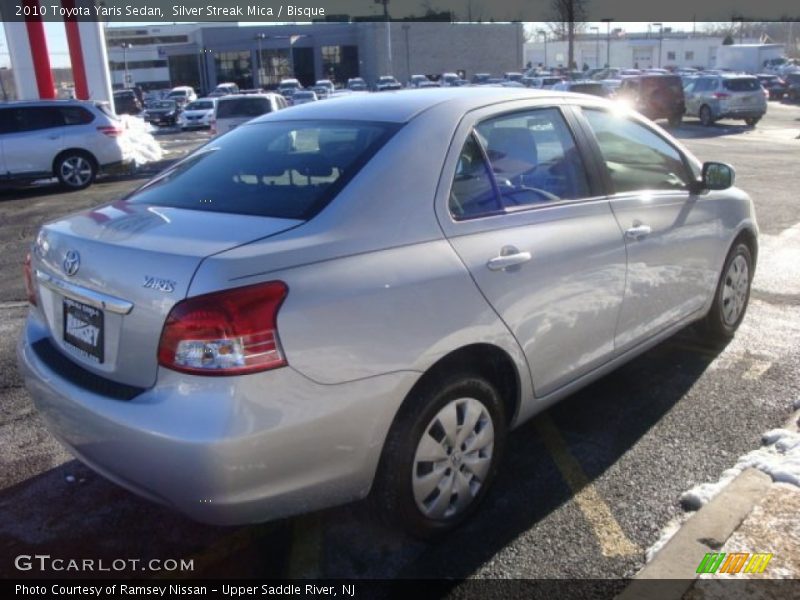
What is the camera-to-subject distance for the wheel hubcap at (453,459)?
2895 millimetres

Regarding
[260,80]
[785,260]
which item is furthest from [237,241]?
[260,80]

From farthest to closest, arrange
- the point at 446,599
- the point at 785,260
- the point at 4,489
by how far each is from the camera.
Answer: the point at 785,260, the point at 4,489, the point at 446,599

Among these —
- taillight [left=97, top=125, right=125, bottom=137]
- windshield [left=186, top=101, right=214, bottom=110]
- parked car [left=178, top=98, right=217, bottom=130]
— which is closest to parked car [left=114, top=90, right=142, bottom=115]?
windshield [left=186, top=101, right=214, bottom=110]

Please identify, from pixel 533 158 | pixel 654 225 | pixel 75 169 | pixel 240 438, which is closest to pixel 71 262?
pixel 240 438

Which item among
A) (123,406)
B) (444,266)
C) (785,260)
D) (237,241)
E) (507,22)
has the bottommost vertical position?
(785,260)

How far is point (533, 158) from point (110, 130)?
13.0 m

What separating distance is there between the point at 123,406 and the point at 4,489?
1485mm

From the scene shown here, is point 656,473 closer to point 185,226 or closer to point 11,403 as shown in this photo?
point 185,226

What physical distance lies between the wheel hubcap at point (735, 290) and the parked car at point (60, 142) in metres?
12.6

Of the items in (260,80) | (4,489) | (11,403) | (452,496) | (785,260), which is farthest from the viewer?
(260,80)

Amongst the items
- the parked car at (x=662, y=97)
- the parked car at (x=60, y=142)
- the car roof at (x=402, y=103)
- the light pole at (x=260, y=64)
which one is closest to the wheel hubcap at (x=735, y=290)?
the car roof at (x=402, y=103)

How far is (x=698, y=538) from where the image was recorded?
2959 millimetres

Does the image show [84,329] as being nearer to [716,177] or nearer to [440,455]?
[440,455]

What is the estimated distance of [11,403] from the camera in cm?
443
